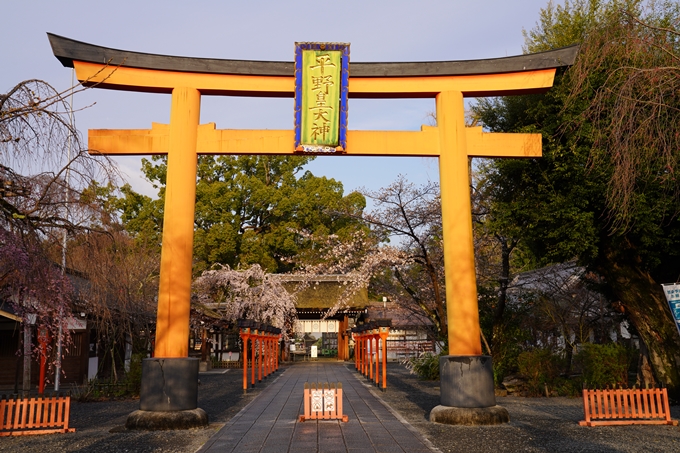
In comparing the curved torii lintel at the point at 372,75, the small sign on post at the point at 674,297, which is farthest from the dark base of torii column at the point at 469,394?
the curved torii lintel at the point at 372,75

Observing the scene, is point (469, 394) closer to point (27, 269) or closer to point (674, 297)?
point (674, 297)

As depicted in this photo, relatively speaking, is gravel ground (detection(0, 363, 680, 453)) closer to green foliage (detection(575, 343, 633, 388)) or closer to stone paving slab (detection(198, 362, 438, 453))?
stone paving slab (detection(198, 362, 438, 453))

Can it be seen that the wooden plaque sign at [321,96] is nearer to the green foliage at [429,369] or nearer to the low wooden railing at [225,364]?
the green foliage at [429,369]

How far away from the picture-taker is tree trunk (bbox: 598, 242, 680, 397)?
12.2 m

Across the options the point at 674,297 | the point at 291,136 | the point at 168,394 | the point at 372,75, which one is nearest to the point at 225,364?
the point at 168,394

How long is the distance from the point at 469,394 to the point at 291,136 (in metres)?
5.39

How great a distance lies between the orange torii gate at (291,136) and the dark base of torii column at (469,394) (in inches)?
1.4

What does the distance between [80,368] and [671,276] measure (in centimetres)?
1835

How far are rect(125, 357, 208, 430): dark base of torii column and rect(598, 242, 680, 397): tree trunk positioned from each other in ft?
29.6

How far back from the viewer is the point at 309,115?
1059cm

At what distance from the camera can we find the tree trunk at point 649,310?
1220 cm

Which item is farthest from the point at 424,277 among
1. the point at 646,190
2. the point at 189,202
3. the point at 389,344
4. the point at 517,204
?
the point at 389,344

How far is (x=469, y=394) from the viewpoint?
31.8ft

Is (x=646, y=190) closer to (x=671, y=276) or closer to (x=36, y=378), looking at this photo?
(x=671, y=276)
